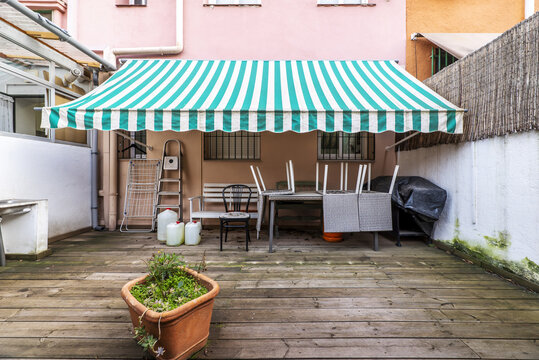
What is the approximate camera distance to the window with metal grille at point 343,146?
6000mm

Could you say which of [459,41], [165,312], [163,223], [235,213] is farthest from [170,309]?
[459,41]

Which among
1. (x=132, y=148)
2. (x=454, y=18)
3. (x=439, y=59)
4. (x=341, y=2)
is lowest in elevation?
(x=132, y=148)

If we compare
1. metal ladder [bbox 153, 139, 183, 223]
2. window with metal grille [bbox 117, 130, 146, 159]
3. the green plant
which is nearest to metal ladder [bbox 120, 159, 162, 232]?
metal ladder [bbox 153, 139, 183, 223]

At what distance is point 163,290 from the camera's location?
5.84 ft

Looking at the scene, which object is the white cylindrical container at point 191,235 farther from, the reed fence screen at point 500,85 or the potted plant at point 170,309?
the reed fence screen at point 500,85

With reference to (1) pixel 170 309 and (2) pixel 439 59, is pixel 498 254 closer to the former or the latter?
(1) pixel 170 309

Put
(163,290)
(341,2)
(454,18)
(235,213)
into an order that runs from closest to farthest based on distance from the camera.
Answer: (163,290)
(235,213)
(454,18)
(341,2)

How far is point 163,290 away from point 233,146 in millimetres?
4534

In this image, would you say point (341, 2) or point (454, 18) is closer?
point (454, 18)

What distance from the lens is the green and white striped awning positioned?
359 centimetres

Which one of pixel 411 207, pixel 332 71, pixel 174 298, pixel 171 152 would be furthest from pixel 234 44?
pixel 174 298

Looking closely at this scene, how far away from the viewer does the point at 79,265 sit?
357 cm

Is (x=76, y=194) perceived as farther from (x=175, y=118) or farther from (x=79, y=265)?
(x=175, y=118)

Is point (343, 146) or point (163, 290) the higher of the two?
point (343, 146)
